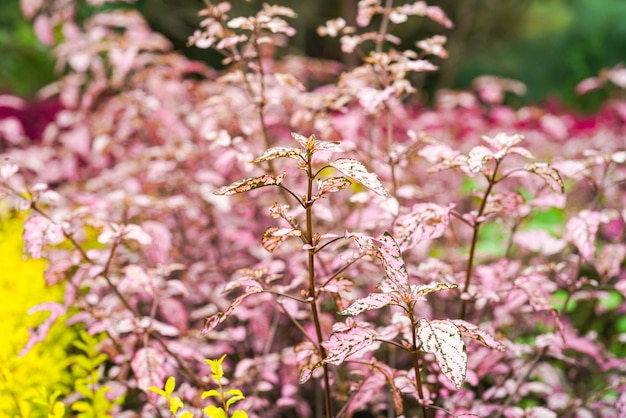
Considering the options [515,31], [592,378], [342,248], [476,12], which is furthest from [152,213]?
[515,31]

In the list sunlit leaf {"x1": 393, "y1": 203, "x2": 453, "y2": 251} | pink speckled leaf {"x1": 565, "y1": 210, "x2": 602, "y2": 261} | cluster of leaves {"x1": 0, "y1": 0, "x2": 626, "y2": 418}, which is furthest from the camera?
pink speckled leaf {"x1": 565, "y1": 210, "x2": 602, "y2": 261}

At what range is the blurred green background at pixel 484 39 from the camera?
648 centimetres

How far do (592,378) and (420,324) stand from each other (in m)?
1.68

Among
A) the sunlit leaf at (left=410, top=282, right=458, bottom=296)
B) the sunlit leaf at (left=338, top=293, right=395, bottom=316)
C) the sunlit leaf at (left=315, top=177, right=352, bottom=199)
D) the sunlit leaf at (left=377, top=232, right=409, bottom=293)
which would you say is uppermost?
the sunlit leaf at (left=315, top=177, right=352, bottom=199)

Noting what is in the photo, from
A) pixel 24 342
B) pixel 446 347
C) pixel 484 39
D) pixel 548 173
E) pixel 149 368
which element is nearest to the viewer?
pixel 446 347

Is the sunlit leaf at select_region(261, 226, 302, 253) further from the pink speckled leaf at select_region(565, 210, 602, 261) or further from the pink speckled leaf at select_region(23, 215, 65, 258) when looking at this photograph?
the pink speckled leaf at select_region(565, 210, 602, 261)

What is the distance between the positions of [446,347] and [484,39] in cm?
799

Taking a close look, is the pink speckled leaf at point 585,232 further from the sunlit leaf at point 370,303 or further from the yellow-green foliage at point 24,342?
the yellow-green foliage at point 24,342

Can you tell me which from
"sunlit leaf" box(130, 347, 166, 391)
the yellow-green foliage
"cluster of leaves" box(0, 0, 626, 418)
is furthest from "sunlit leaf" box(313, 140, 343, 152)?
the yellow-green foliage

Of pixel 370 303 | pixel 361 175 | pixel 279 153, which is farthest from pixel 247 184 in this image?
pixel 370 303

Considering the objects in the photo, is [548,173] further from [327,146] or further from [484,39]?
[484,39]

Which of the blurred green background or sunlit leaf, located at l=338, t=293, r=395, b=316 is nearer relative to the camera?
sunlit leaf, located at l=338, t=293, r=395, b=316

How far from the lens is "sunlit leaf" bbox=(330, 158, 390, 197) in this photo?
35.1 inches

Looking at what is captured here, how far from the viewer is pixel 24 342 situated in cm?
153
